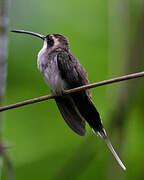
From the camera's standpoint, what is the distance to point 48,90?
12.2 ft

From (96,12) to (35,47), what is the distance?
73 centimetres

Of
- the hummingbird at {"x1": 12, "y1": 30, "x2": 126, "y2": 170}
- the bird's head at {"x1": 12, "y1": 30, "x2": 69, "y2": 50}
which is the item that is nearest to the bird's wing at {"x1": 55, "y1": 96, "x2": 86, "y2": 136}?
the hummingbird at {"x1": 12, "y1": 30, "x2": 126, "y2": 170}

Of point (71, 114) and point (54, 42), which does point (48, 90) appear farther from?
point (71, 114)

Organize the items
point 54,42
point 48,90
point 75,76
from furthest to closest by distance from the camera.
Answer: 1. point 48,90
2. point 54,42
3. point 75,76

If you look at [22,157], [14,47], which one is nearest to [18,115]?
[22,157]

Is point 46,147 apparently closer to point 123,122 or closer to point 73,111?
point 73,111

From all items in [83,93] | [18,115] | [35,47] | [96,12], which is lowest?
[18,115]

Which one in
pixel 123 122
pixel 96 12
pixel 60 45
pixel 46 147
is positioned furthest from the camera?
pixel 96 12

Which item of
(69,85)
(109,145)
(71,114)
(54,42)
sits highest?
(54,42)

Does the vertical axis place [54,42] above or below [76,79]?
above

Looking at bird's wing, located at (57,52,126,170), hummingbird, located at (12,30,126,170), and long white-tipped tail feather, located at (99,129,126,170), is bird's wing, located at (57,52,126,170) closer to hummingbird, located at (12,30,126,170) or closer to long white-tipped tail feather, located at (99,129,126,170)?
hummingbird, located at (12,30,126,170)

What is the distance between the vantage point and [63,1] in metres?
3.95

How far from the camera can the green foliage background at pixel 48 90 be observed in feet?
10.7

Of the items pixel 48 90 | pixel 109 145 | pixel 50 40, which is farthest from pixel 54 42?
pixel 109 145
